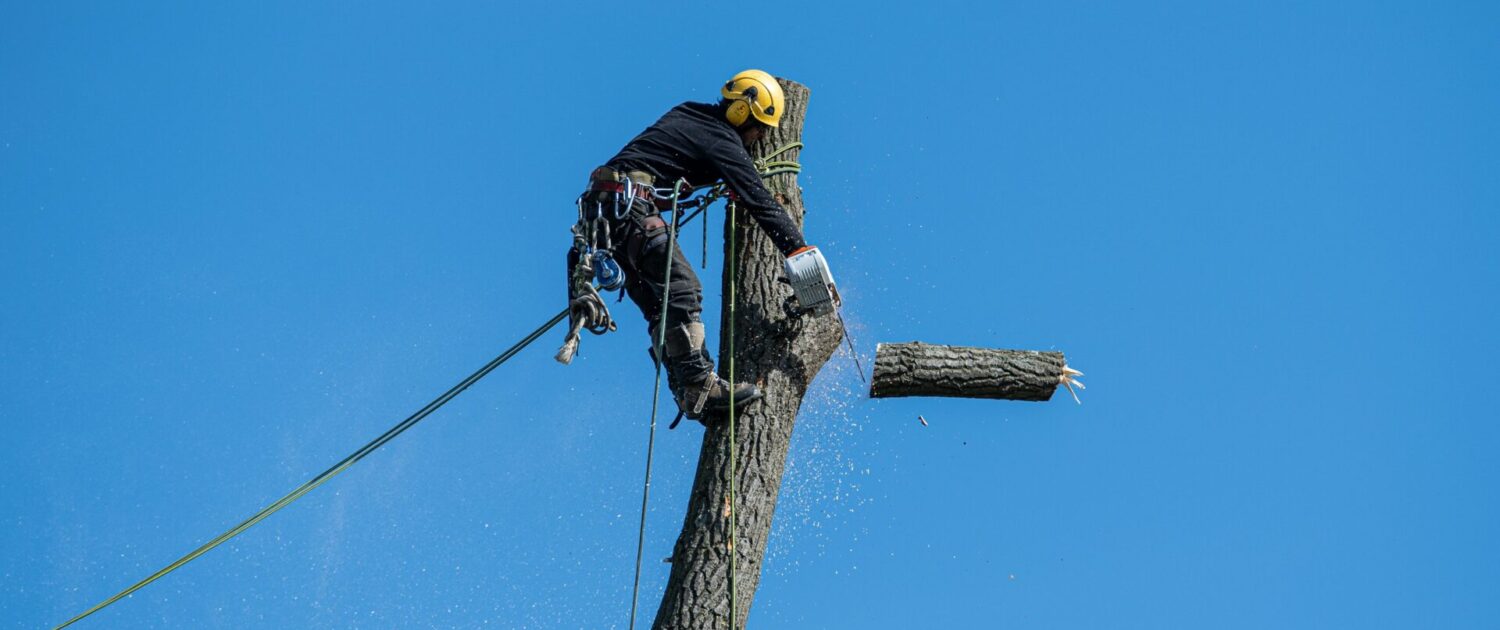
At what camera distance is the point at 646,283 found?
6.43 m

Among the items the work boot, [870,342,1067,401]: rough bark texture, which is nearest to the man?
the work boot

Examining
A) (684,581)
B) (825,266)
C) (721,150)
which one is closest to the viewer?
(684,581)

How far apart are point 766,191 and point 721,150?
250 mm

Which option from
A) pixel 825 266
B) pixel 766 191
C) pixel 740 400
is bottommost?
pixel 740 400

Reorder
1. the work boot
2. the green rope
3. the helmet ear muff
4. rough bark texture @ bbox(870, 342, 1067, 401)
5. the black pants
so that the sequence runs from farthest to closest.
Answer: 1. the helmet ear muff
2. the black pants
3. rough bark texture @ bbox(870, 342, 1067, 401)
4. the work boot
5. the green rope

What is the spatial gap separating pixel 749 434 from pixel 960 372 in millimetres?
846

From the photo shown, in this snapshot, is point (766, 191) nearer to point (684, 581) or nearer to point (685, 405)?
point (685, 405)

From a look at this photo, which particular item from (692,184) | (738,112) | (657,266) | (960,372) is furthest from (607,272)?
(960,372)

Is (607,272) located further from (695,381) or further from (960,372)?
(960,372)

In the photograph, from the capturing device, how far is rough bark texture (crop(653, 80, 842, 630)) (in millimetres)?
5609

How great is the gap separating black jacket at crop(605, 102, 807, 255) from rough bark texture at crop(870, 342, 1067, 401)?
0.62 metres

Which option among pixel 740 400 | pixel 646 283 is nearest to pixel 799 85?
pixel 646 283

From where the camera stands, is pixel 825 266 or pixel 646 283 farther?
pixel 646 283

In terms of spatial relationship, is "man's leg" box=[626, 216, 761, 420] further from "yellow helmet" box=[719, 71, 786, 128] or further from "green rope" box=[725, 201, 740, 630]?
"yellow helmet" box=[719, 71, 786, 128]
